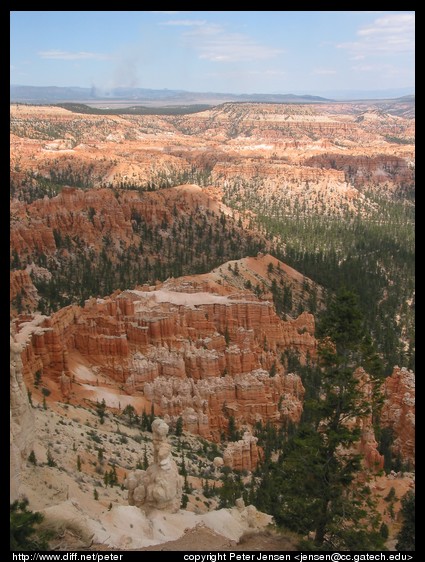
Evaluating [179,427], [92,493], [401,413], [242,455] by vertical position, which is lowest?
[242,455]

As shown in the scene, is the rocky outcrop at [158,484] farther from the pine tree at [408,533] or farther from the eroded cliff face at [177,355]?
the eroded cliff face at [177,355]

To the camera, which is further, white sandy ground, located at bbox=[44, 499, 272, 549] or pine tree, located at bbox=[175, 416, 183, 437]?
pine tree, located at bbox=[175, 416, 183, 437]

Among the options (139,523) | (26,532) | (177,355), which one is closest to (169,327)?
(177,355)

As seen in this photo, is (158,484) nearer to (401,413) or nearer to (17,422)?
(17,422)

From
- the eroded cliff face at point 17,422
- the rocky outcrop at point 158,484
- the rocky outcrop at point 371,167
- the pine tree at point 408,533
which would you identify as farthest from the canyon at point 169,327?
the rocky outcrop at point 371,167

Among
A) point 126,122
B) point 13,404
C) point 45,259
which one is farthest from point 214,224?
point 126,122

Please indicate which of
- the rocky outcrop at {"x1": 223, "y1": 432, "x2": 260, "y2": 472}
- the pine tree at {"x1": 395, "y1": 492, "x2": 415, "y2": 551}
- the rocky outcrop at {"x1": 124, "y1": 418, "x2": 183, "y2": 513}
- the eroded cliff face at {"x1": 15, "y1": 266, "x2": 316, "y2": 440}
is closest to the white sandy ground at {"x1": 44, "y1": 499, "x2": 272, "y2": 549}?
the rocky outcrop at {"x1": 124, "y1": 418, "x2": 183, "y2": 513}

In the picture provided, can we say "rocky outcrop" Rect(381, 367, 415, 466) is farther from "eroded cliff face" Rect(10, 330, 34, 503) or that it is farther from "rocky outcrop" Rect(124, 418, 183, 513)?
"eroded cliff face" Rect(10, 330, 34, 503)
